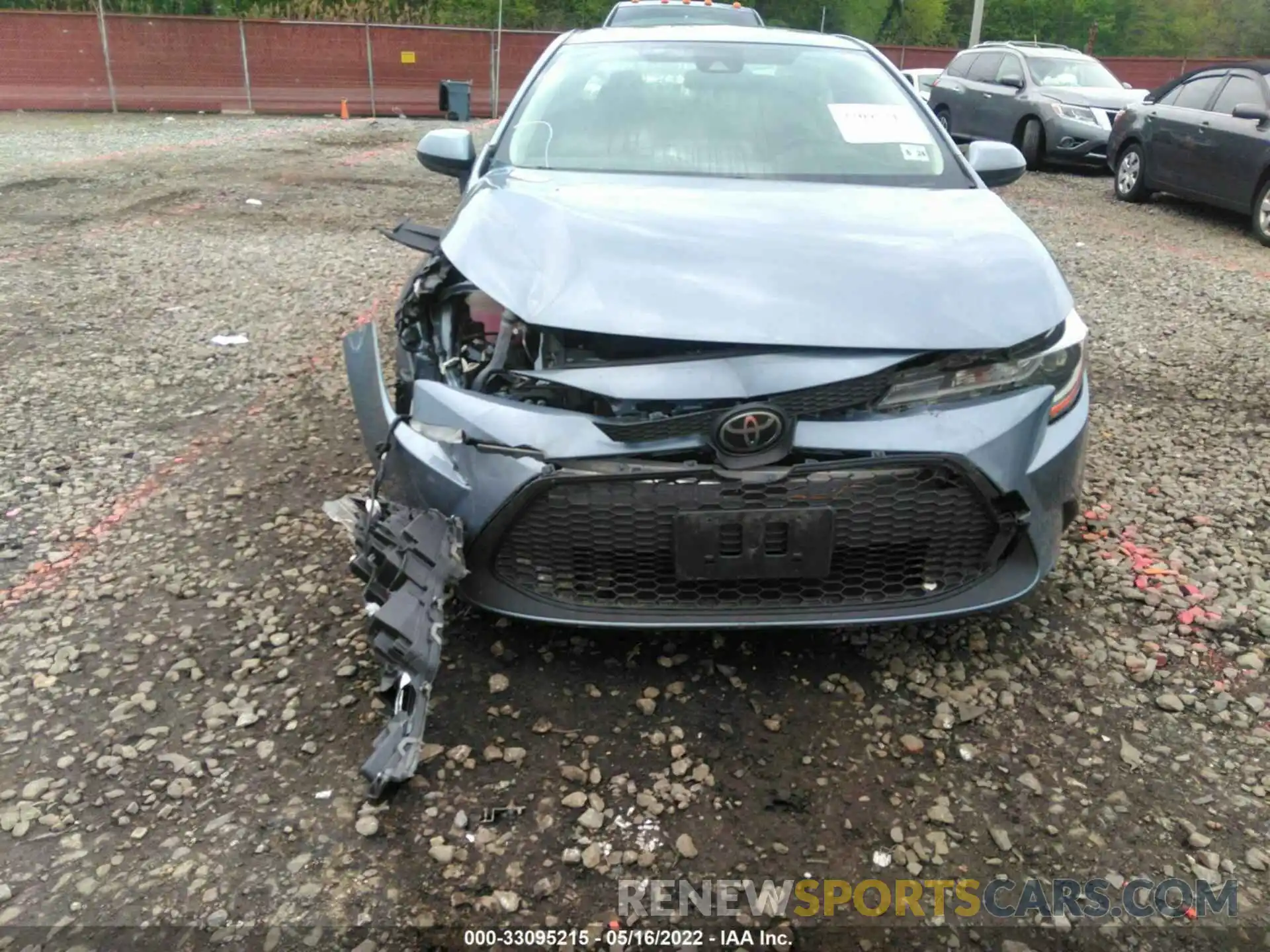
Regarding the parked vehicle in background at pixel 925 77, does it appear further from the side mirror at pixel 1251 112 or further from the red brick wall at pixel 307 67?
the red brick wall at pixel 307 67

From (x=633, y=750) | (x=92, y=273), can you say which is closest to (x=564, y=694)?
(x=633, y=750)

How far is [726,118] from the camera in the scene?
3639 millimetres

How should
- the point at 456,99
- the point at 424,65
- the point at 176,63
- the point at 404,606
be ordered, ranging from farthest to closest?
the point at 424,65, the point at 176,63, the point at 456,99, the point at 404,606

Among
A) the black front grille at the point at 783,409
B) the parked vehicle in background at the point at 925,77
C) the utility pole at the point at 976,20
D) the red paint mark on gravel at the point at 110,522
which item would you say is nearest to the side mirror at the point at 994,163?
the black front grille at the point at 783,409

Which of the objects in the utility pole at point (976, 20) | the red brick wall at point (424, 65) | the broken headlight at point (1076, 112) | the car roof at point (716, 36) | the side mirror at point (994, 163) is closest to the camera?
the side mirror at point (994, 163)

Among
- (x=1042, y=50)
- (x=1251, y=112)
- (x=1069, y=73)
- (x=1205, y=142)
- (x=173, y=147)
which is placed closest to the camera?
(x=1251, y=112)

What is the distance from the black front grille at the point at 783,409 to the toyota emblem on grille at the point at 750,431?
4cm

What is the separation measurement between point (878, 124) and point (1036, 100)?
404 inches

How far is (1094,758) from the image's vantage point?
95.5 inches

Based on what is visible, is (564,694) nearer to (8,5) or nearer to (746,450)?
(746,450)

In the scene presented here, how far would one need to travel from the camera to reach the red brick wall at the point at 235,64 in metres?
18.7

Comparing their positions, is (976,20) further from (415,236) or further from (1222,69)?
(415,236)

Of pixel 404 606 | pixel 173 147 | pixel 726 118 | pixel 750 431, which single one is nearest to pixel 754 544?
pixel 750 431

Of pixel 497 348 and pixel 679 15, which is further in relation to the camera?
pixel 679 15
